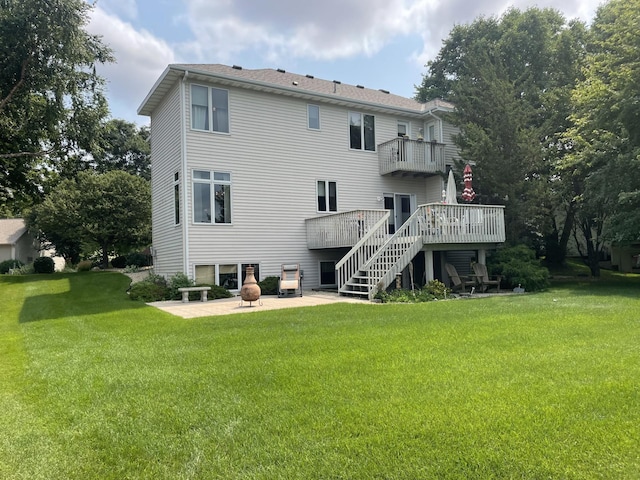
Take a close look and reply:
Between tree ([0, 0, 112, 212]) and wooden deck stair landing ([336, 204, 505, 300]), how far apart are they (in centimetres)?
945

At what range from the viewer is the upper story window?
44.0ft

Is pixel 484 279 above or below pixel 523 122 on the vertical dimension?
below

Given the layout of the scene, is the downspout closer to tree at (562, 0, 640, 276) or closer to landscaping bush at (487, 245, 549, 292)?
landscaping bush at (487, 245, 549, 292)

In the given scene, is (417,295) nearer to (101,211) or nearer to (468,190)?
(468,190)

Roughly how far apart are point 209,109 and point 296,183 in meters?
A: 3.74

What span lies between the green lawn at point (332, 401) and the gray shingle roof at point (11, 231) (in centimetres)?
2867

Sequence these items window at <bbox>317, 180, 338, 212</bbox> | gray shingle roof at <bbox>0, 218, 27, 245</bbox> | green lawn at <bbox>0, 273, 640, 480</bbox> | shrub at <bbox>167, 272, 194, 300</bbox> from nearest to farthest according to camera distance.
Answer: green lawn at <bbox>0, 273, 640, 480</bbox> → shrub at <bbox>167, 272, 194, 300</bbox> → window at <bbox>317, 180, 338, 212</bbox> → gray shingle roof at <bbox>0, 218, 27, 245</bbox>

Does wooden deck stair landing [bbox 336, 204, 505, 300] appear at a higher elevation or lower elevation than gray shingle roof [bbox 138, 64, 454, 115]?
lower

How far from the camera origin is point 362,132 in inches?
655

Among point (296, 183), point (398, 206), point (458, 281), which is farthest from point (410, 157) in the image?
point (458, 281)

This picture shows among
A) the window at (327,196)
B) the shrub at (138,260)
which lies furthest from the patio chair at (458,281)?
the shrub at (138,260)

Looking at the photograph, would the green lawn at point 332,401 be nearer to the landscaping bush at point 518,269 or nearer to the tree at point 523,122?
the landscaping bush at point 518,269

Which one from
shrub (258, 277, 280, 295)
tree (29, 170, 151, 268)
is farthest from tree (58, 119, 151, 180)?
shrub (258, 277, 280, 295)

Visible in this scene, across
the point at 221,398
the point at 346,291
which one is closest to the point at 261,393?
the point at 221,398
